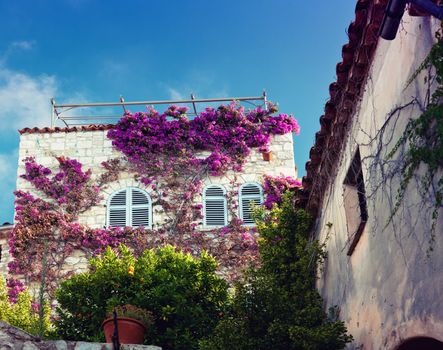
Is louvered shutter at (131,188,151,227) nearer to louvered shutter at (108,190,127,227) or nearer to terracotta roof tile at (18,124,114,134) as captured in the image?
louvered shutter at (108,190,127,227)

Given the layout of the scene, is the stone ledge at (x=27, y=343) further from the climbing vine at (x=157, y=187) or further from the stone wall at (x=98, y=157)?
the stone wall at (x=98, y=157)

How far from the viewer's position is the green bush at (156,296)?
12195 millimetres

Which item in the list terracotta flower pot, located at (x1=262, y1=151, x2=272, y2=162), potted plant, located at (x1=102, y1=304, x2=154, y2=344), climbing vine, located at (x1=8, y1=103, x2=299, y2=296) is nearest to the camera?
potted plant, located at (x1=102, y1=304, x2=154, y2=344)

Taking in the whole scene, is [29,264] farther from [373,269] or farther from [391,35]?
[391,35]

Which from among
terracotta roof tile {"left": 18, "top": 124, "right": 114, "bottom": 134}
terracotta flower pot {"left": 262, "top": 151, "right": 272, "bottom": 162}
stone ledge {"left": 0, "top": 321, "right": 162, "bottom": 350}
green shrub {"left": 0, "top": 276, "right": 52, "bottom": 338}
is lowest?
stone ledge {"left": 0, "top": 321, "right": 162, "bottom": 350}

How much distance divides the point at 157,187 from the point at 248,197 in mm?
2279

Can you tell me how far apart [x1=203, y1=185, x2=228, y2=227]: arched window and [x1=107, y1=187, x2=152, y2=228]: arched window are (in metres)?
1.38

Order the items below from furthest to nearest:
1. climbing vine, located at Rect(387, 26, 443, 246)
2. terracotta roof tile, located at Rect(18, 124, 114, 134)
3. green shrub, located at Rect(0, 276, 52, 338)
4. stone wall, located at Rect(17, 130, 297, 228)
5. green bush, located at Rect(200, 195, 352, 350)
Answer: terracotta roof tile, located at Rect(18, 124, 114, 134), stone wall, located at Rect(17, 130, 297, 228), green shrub, located at Rect(0, 276, 52, 338), green bush, located at Rect(200, 195, 352, 350), climbing vine, located at Rect(387, 26, 443, 246)

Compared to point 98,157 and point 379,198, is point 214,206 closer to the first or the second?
point 98,157

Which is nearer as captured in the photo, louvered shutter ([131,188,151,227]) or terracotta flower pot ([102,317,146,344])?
terracotta flower pot ([102,317,146,344])

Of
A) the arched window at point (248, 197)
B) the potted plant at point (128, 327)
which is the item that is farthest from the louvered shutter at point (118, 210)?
the potted plant at point (128, 327)

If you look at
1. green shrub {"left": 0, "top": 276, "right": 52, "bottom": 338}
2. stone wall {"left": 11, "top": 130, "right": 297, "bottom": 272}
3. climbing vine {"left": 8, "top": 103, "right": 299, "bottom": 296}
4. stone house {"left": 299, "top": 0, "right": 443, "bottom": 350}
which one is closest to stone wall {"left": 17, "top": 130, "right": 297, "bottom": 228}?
stone wall {"left": 11, "top": 130, "right": 297, "bottom": 272}

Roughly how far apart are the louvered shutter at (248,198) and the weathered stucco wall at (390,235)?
30.3 feet

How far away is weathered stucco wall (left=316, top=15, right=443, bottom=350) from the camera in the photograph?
5562mm
